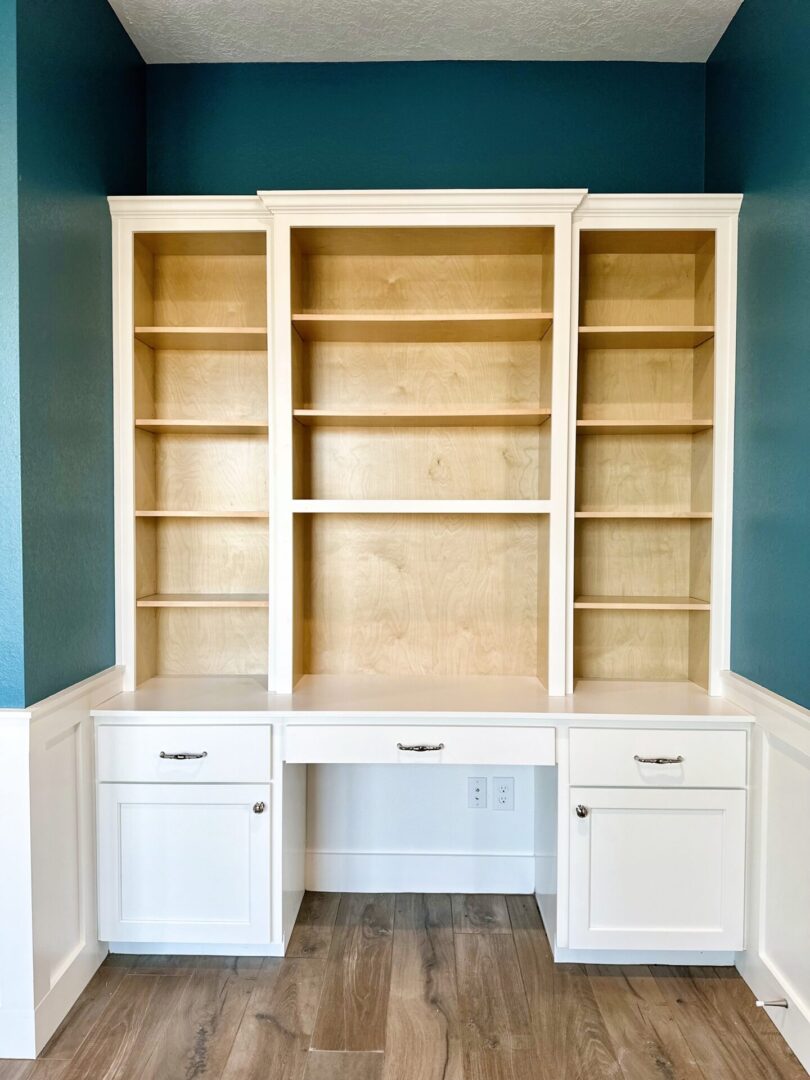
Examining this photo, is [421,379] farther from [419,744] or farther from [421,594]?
[419,744]

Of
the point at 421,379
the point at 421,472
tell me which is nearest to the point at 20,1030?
the point at 421,472

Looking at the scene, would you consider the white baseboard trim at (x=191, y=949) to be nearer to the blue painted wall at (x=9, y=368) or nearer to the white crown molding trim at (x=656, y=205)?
the blue painted wall at (x=9, y=368)

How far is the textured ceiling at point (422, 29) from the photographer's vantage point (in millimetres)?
2246

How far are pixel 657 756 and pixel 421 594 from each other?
944 mm

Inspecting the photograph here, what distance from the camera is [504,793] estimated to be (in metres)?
2.59

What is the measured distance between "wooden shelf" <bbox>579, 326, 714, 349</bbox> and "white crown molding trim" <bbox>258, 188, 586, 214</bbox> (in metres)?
0.39

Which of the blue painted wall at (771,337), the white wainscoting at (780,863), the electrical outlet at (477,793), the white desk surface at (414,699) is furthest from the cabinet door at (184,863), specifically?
the blue painted wall at (771,337)

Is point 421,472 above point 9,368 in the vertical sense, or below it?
below

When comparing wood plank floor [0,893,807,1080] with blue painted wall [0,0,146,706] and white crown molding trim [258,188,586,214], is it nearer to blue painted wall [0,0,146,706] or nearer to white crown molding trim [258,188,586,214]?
blue painted wall [0,0,146,706]

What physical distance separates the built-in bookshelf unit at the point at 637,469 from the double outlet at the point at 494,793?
0.48 m

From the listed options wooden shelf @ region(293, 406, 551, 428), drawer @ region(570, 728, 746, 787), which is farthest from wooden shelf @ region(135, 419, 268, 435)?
drawer @ region(570, 728, 746, 787)

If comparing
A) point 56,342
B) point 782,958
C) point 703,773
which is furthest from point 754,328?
point 56,342

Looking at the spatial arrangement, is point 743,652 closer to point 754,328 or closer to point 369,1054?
point 754,328

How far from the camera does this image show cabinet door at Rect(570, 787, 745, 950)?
6.81 feet
